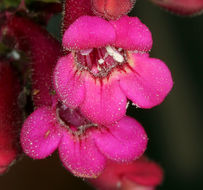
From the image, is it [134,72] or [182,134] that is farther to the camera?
[182,134]

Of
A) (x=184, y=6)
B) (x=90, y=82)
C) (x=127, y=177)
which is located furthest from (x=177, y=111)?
(x=90, y=82)

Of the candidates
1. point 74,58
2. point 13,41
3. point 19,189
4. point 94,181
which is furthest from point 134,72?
point 19,189

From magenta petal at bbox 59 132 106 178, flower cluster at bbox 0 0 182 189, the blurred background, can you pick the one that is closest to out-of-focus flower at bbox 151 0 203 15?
flower cluster at bbox 0 0 182 189

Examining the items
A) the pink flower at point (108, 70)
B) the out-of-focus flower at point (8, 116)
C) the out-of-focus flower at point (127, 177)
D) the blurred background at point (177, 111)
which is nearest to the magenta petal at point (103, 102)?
the pink flower at point (108, 70)

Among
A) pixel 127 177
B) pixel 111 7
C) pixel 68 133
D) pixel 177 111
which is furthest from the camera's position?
pixel 177 111

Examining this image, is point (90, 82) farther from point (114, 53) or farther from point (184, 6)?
point (184, 6)

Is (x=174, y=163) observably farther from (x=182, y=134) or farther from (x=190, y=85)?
(x=190, y=85)

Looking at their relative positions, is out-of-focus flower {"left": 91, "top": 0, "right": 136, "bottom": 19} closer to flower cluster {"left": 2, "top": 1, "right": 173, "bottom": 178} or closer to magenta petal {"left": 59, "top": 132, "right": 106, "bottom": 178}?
→ flower cluster {"left": 2, "top": 1, "right": 173, "bottom": 178}

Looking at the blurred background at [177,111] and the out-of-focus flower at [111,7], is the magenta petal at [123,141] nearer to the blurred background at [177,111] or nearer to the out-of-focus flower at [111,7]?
the out-of-focus flower at [111,7]
